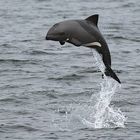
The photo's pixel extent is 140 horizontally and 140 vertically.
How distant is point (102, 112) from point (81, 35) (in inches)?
156

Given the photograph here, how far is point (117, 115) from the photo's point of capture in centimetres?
1507

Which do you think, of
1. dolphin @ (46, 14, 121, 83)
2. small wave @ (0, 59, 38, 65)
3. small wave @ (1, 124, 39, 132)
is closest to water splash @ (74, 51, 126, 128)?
small wave @ (1, 124, 39, 132)

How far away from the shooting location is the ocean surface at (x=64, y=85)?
1415 centimetres

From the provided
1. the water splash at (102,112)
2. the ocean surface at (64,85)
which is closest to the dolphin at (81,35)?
the ocean surface at (64,85)

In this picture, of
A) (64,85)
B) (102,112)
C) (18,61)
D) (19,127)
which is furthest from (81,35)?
(18,61)

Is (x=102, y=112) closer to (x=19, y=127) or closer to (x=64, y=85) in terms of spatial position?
(x=19, y=127)

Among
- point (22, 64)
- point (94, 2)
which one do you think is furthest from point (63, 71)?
point (94, 2)

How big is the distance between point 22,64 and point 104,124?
6243 millimetres

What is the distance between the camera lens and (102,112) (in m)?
15.5

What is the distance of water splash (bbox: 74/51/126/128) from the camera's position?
47.9 feet

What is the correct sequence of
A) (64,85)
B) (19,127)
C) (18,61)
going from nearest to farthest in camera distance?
(19,127) → (64,85) → (18,61)

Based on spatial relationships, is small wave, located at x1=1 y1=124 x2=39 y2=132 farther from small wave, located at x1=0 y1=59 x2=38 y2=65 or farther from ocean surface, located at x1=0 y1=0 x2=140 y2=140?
small wave, located at x1=0 y1=59 x2=38 y2=65

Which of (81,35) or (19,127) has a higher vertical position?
(81,35)

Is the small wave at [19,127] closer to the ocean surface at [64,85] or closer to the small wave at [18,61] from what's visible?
the ocean surface at [64,85]
